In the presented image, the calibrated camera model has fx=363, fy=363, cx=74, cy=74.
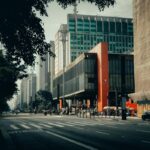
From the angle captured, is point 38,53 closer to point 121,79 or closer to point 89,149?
point 89,149

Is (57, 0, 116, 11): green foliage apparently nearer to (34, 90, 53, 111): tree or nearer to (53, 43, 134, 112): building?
(53, 43, 134, 112): building

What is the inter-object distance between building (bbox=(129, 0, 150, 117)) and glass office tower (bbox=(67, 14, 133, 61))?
353 feet

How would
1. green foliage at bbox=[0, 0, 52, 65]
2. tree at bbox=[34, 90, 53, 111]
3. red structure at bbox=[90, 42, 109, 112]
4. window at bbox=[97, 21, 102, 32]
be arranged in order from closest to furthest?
1. green foliage at bbox=[0, 0, 52, 65]
2. red structure at bbox=[90, 42, 109, 112]
3. tree at bbox=[34, 90, 53, 111]
4. window at bbox=[97, 21, 102, 32]

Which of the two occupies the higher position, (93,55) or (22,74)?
(93,55)

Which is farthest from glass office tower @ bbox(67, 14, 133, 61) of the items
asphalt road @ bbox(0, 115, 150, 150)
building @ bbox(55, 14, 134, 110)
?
asphalt road @ bbox(0, 115, 150, 150)

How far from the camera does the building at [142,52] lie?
6488 cm

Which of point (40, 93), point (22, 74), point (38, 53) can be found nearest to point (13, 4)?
point (38, 53)

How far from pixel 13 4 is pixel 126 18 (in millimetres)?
190245

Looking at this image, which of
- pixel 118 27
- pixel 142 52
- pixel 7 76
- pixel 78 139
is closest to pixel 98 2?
pixel 78 139

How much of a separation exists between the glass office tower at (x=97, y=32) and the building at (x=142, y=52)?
107521 millimetres

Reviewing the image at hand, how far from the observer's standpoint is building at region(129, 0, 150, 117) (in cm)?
6488

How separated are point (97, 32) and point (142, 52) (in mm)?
125141

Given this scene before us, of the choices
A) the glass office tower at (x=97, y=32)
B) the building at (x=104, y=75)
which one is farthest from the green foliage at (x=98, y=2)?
the glass office tower at (x=97, y=32)

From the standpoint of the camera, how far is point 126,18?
198 m
